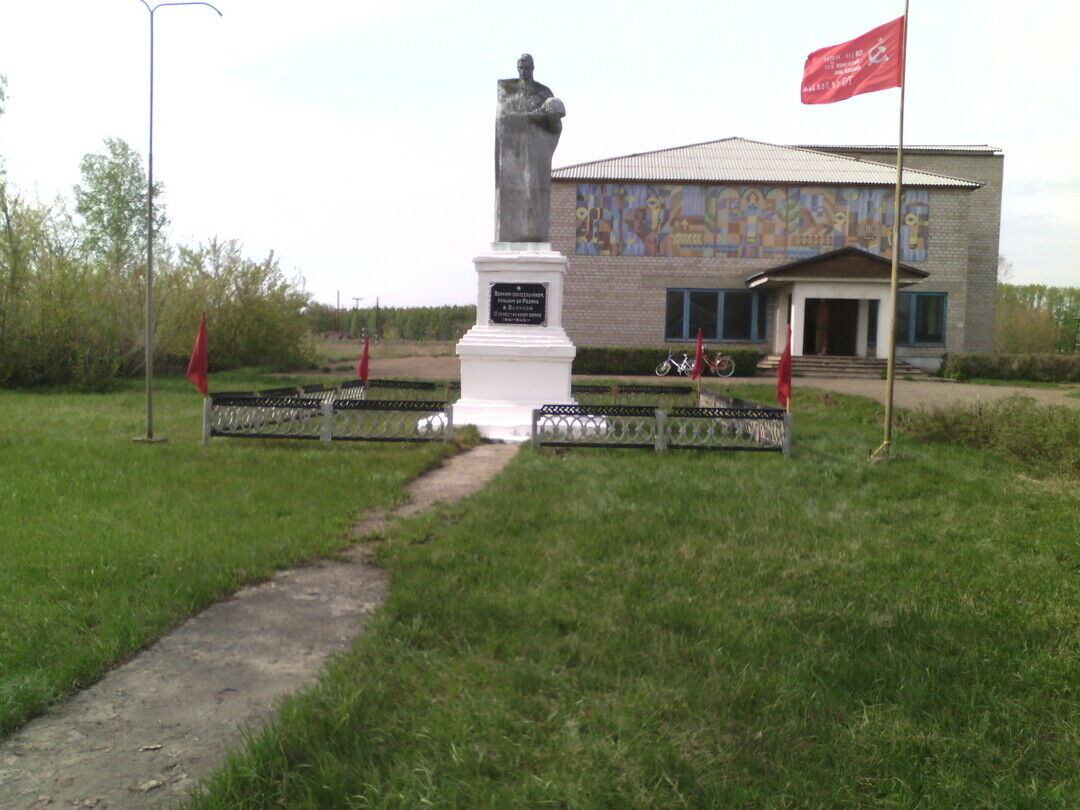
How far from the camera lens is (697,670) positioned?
160 inches

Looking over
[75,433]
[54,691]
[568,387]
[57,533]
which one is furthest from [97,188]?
[54,691]

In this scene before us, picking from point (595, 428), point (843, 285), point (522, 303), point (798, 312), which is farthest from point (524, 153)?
point (843, 285)

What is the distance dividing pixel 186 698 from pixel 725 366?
26.4m

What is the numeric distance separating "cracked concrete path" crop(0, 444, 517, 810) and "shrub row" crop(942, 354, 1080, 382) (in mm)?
28893

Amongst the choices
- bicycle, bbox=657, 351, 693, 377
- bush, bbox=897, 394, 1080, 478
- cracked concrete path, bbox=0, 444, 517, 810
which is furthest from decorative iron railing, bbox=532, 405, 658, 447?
bicycle, bbox=657, 351, 693, 377

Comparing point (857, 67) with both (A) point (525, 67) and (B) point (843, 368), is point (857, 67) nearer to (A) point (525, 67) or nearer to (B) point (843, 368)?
(A) point (525, 67)

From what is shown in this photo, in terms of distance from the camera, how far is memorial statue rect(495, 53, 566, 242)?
13.0 metres

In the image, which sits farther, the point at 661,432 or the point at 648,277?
the point at 648,277

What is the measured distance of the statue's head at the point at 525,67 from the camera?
43.2ft

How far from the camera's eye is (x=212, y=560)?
18.8 ft

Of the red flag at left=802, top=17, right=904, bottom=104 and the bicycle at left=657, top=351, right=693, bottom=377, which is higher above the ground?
the red flag at left=802, top=17, right=904, bottom=104

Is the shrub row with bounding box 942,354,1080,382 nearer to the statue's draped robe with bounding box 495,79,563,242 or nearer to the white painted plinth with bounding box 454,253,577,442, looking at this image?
the statue's draped robe with bounding box 495,79,563,242

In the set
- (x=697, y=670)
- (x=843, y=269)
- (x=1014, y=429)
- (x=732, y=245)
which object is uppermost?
(x=732, y=245)

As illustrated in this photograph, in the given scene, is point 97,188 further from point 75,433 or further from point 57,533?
point 57,533
